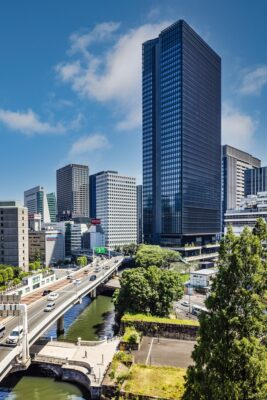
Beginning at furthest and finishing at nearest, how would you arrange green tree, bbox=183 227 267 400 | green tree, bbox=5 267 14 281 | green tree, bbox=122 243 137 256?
green tree, bbox=122 243 137 256 < green tree, bbox=5 267 14 281 < green tree, bbox=183 227 267 400

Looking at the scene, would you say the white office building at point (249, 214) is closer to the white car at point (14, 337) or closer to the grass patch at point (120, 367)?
the grass patch at point (120, 367)

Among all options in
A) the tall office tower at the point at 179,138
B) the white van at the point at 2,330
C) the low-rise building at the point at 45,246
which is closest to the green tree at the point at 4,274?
the white van at the point at 2,330

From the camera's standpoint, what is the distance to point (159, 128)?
509 feet

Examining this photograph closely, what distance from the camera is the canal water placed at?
1540 inches

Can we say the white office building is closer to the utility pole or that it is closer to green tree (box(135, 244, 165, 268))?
green tree (box(135, 244, 165, 268))

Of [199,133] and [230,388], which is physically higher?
[199,133]

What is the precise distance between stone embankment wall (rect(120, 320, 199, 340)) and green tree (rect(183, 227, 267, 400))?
30.1 meters

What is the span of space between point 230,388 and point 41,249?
5923 inches

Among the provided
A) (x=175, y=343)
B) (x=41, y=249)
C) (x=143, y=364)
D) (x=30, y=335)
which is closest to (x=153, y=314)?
(x=175, y=343)

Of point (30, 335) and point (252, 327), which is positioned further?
point (30, 335)

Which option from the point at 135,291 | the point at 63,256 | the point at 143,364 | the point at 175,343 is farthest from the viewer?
the point at 63,256

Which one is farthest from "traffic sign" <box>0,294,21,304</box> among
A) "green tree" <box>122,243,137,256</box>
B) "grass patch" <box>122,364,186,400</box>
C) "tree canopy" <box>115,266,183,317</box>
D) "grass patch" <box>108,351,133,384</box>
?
"green tree" <box>122,243,137,256</box>

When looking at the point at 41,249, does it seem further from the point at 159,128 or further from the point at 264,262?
the point at 264,262

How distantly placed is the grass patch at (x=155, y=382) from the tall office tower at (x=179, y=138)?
111 m
